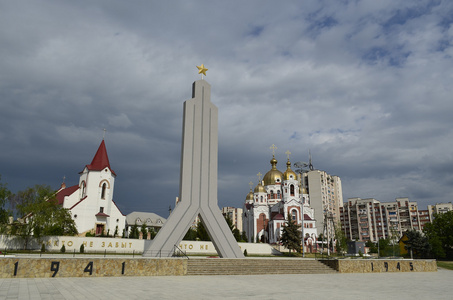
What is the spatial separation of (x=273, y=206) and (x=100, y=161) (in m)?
29.8

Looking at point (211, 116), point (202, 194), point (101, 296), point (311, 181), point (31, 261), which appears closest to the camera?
point (101, 296)

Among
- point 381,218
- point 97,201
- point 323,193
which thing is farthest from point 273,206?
point 381,218

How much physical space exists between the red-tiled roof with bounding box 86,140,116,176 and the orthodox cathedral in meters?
25.8

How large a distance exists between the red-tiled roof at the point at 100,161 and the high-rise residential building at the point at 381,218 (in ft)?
213

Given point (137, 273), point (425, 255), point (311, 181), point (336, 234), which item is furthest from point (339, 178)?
point (137, 273)

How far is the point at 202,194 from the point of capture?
19.2 m

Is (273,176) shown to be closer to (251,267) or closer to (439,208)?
(251,267)

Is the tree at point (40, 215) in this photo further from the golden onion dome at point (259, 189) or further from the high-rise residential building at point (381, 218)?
the high-rise residential building at point (381, 218)

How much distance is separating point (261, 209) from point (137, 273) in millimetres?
43883

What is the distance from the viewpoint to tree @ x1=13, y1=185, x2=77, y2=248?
27.2m

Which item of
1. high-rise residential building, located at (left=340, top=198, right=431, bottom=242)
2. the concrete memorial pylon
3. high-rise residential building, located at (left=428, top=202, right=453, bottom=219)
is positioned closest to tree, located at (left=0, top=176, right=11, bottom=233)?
the concrete memorial pylon

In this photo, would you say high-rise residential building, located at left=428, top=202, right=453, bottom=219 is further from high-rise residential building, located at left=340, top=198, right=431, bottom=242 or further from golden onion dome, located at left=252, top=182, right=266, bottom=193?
golden onion dome, located at left=252, top=182, right=266, bottom=193

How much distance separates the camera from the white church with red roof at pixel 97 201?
35344 mm

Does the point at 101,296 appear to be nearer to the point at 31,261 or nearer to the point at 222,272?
the point at 31,261
